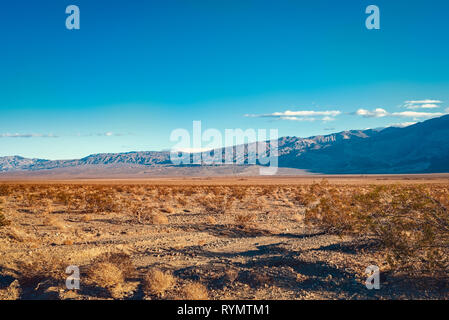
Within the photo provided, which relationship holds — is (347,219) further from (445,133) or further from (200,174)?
(445,133)

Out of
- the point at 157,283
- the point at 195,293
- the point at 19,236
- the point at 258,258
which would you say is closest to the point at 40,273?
the point at 157,283

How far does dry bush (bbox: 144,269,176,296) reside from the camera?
23.6 feet

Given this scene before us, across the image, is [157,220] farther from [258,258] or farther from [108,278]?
[108,278]

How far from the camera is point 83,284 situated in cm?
764

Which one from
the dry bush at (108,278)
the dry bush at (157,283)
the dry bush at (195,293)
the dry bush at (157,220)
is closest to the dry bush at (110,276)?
the dry bush at (108,278)

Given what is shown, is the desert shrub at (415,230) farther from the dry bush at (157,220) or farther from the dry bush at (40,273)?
the dry bush at (157,220)

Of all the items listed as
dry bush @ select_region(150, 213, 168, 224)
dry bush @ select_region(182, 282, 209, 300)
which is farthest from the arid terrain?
dry bush @ select_region(150, 213, 168, 224)

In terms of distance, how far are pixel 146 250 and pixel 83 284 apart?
11.5 feet

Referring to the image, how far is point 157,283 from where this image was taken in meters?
7.27

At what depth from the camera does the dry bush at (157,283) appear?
23.6 feet

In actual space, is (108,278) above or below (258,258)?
above

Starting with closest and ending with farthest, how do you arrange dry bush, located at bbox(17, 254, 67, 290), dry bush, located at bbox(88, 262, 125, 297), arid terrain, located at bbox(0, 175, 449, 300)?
arid terrain, located at bbox(0, 175, 449, 300), dry bush, located at bbox(88, 262, 125, 297), dry bush, located at bbox(17, 254, 67, 290)

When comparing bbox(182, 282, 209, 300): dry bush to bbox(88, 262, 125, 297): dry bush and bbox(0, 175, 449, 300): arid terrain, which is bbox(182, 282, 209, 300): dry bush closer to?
bbox(0, 175, 449, 300): arid terrain

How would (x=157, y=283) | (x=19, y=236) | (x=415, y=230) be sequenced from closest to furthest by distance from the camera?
1. (x=157, y=283)
2. (x=415, y=230)
3. (x=19, y=236)
